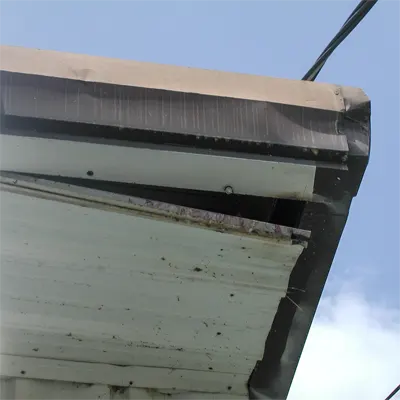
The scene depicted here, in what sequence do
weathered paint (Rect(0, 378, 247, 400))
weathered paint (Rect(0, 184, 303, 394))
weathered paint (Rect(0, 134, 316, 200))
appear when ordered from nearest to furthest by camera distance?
weathered paint (Rect(0, 134, 316, 200)), weathered paint (Rect(0, 184, 303, 394)), weathered paint (Rect(0, 378, 247, 400))

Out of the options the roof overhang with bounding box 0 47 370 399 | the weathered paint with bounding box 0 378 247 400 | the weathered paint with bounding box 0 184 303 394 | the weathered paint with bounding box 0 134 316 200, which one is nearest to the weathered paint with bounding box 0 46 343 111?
the roof overhang with bounding box 0 47 370 399

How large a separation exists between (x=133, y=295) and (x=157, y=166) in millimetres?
443

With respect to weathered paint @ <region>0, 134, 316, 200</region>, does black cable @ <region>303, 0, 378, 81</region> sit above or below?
above

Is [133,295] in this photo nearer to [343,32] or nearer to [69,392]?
[69,392]

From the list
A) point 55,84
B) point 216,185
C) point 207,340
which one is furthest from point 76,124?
point 207,340

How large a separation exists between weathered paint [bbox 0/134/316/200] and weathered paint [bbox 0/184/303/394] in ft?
0.29

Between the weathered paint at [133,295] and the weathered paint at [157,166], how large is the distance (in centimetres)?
9

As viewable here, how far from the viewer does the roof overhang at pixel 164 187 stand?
141 cm

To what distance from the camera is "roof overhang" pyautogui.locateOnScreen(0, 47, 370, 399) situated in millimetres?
1407

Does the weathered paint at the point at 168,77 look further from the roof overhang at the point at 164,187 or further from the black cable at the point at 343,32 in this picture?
the black cable at the point at 343,32

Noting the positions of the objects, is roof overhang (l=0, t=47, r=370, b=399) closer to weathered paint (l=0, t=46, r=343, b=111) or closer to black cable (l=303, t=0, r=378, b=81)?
weathered paint (l=0, t=46, r=343, b=111)

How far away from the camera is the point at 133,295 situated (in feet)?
5.53

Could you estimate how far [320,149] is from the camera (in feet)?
4.81

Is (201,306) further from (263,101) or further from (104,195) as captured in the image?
(263,101)
